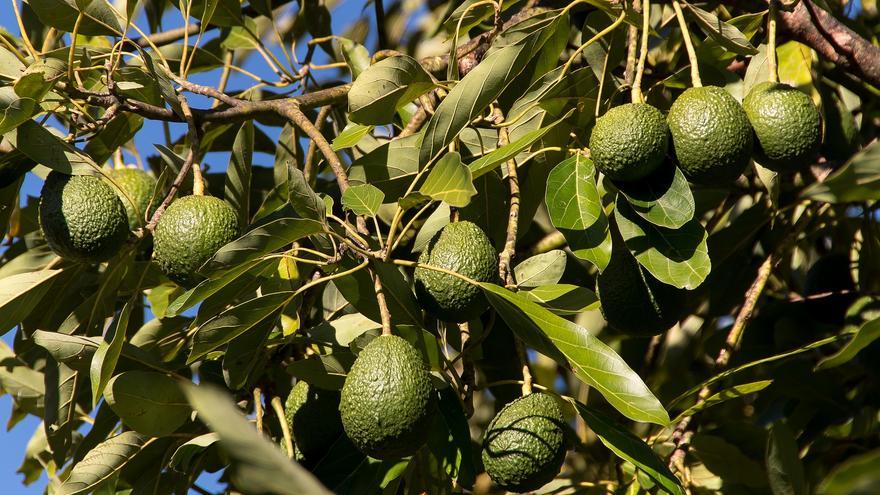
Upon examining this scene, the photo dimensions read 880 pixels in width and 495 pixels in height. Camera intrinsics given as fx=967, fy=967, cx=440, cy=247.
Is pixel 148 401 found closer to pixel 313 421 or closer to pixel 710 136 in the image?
pixel 313 421

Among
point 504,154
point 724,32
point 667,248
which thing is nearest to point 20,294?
point 504,154

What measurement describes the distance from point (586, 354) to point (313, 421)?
566 mm

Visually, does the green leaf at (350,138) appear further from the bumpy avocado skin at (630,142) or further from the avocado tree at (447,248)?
the bumpy avocado skin at (630,142)

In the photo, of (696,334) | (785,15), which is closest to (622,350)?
(696,334)

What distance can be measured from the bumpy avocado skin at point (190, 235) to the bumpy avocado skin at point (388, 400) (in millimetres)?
395

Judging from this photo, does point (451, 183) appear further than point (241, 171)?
No

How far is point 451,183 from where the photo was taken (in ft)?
5.16

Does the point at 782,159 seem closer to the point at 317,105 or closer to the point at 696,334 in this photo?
the point at 317,105

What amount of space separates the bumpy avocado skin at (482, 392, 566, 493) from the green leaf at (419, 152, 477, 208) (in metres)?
0.39

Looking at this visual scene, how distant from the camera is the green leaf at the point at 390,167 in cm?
195

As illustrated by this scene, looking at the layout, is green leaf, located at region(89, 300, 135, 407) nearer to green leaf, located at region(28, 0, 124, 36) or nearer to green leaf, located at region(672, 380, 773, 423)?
green leaf, located at region(28, 0, 124, 36)

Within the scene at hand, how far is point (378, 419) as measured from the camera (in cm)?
150

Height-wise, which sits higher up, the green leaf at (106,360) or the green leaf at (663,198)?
the green leaf at (663,198)

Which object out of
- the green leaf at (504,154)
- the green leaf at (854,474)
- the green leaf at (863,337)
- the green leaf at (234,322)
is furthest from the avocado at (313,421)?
the green leaf at (854,474)
